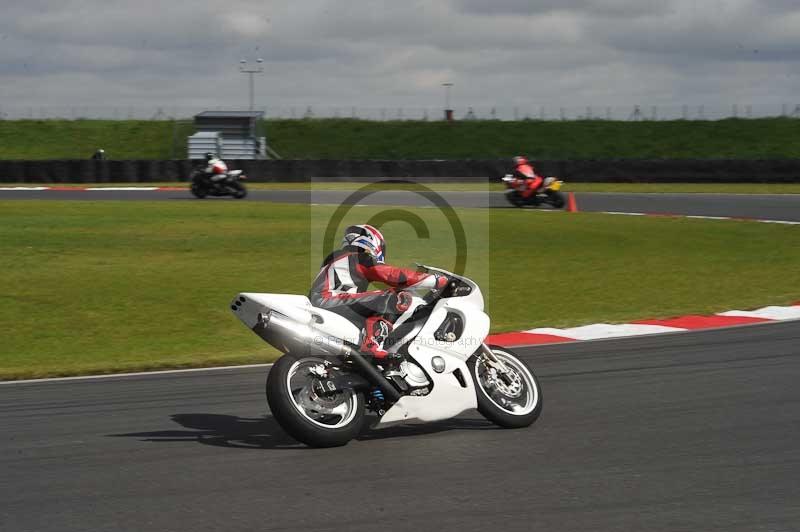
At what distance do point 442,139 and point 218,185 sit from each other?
31527mm

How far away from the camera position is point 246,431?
700 centimetres

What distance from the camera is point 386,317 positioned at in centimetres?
698

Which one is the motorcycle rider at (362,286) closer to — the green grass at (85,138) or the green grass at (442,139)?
the green grass at (442,139)

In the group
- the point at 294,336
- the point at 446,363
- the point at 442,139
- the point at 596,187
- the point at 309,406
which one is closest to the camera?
the point at 294,336

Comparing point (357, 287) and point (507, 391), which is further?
point (507, 391)

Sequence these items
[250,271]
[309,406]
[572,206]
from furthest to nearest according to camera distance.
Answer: [572,206] → [250,271] → [309,406]

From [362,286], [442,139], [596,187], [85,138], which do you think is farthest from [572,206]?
[85,138]

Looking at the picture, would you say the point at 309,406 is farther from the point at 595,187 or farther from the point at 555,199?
the point at 595,187

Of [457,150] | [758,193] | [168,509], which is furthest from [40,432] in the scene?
[457,150]

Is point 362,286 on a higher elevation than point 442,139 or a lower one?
lower

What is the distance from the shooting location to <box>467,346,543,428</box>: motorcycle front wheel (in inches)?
275

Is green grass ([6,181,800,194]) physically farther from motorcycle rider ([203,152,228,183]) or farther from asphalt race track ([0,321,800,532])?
asphalt race track ([0,321,800,532])

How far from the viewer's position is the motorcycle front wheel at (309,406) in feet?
20.4

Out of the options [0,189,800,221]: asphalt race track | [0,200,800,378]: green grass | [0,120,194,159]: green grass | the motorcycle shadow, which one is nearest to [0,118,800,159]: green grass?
[0,120,194,159]: green grass
